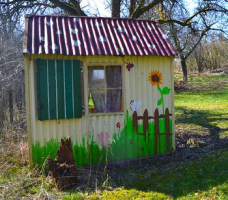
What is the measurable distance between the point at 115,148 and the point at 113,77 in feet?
5.26

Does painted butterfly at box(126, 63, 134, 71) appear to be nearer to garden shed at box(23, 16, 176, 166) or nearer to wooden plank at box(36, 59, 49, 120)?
garden shed at box(23, 16, 176, 166)

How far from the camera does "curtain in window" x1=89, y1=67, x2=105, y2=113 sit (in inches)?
249

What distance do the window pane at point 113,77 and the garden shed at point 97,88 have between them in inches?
0.9

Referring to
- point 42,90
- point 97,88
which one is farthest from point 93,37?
A: point 42,90

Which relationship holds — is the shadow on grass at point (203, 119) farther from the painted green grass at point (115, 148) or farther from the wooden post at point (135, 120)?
the wooden post at point (135, 120)

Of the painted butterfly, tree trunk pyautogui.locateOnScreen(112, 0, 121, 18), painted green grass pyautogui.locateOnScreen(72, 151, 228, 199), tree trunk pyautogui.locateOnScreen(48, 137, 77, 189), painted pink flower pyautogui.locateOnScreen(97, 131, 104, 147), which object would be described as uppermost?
tree trunk pyautogui.locateOnScreen(112, 0, 121, 18)

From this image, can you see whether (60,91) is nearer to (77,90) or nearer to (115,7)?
(77,90)

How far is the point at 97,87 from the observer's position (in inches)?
250

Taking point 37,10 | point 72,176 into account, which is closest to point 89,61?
point 72,176

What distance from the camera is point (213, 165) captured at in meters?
5.70

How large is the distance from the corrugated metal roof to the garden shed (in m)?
0.02

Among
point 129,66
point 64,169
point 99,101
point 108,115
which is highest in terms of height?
point 129,66

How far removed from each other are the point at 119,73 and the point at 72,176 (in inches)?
100

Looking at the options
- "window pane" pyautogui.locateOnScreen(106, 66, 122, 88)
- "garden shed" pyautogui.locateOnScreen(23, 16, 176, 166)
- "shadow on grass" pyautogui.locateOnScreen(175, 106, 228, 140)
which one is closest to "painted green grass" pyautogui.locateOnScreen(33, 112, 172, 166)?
"garden shed" pyautogui.locateOnScreen(23, 16, 176, 166)
